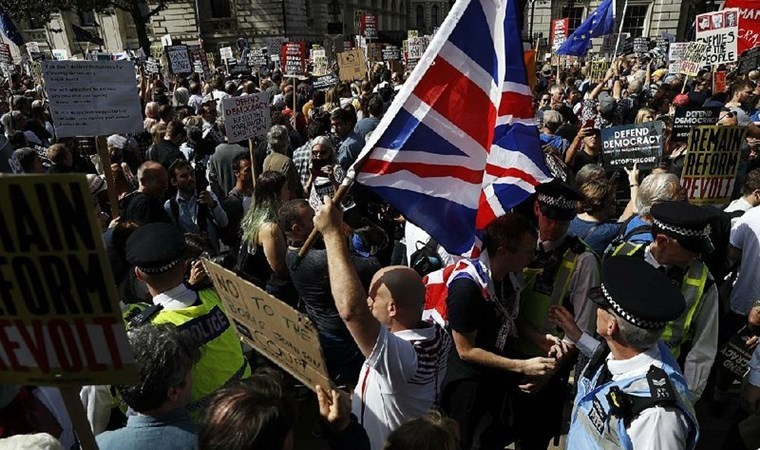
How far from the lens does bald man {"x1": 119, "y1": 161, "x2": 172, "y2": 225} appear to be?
4578mm

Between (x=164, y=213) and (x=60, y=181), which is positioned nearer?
(x=60, y=181)

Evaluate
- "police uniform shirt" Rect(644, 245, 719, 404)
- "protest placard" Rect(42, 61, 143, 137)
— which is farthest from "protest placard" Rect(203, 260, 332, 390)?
"protest placard" Rect(42, 61, 143, 137)

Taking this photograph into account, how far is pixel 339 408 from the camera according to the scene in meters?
1.85

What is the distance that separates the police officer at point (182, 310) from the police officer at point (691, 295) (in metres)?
2.40

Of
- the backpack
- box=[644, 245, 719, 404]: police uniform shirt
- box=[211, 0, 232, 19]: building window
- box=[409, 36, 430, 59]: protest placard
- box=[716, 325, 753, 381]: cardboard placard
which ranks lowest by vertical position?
box=[716, 325, 753, 381]: cardboard placard

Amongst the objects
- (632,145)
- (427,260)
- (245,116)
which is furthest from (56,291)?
(632,145)

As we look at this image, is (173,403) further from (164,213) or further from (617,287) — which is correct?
(164,213)

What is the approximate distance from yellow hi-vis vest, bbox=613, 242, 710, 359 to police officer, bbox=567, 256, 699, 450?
84 cm

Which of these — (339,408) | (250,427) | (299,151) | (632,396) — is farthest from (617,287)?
(299,151)

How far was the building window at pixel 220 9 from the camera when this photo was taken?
43.8 meters

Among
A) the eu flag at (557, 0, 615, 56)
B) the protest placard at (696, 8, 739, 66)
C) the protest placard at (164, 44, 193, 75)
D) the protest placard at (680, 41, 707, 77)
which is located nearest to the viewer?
the protest placard at (696, 8, 739, 66)

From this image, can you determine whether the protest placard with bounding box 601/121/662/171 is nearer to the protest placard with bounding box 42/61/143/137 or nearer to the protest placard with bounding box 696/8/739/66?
the protest placard with bounding box 696/8/739/66

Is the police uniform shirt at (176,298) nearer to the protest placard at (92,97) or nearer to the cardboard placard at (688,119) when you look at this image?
the protest placard at (92,97)

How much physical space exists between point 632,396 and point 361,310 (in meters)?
1.07
